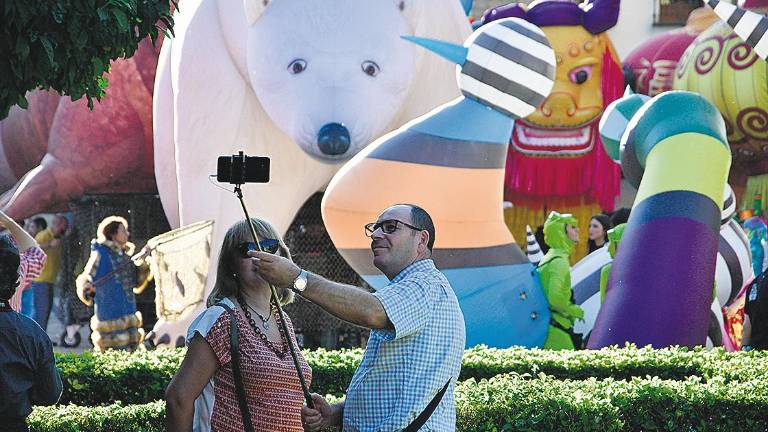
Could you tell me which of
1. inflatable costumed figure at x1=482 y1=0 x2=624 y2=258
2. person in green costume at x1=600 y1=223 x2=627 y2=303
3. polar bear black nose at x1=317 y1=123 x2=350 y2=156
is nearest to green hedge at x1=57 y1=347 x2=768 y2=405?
person in green costume at x1=600 y1=223 x2=627 y2=303

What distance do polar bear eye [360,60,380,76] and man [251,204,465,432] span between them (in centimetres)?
546

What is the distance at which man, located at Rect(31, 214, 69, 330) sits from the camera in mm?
11680

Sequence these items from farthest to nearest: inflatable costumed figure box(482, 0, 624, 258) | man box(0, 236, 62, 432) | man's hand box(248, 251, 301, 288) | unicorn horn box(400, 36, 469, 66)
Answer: inflatable costumed figure box(482, 0, 624, 258) → unicorn horn box(400, 36, 469, 66) → man box(0, 236, 62, 432) → man's hand box(248, 251, 301, 288)

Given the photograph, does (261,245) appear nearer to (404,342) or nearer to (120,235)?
(404,342)

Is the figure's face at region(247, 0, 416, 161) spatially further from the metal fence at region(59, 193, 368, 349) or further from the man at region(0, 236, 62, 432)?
the man at region(0, 236, 62, 432)

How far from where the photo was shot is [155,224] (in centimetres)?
1144

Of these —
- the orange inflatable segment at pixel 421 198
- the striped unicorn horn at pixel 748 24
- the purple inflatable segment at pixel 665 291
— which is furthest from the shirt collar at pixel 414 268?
the striped unicorn horn at pixel 748 24

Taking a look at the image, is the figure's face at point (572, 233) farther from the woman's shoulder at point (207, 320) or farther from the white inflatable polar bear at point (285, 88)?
the woman's shoulder at point (207, 320)

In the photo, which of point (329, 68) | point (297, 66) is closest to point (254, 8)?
point (297, 66)

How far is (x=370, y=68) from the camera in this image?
28.5 ft

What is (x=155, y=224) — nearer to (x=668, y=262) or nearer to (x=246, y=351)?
(x=668, y=262)

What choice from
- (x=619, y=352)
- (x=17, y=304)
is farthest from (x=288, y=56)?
(x=619, y=352)

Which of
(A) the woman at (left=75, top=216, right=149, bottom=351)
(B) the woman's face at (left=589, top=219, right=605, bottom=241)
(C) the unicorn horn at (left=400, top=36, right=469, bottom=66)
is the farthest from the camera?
(B) the woman's face at (left=589, top=219, right=605, bottom=241)

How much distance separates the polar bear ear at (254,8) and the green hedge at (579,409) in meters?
4.28
